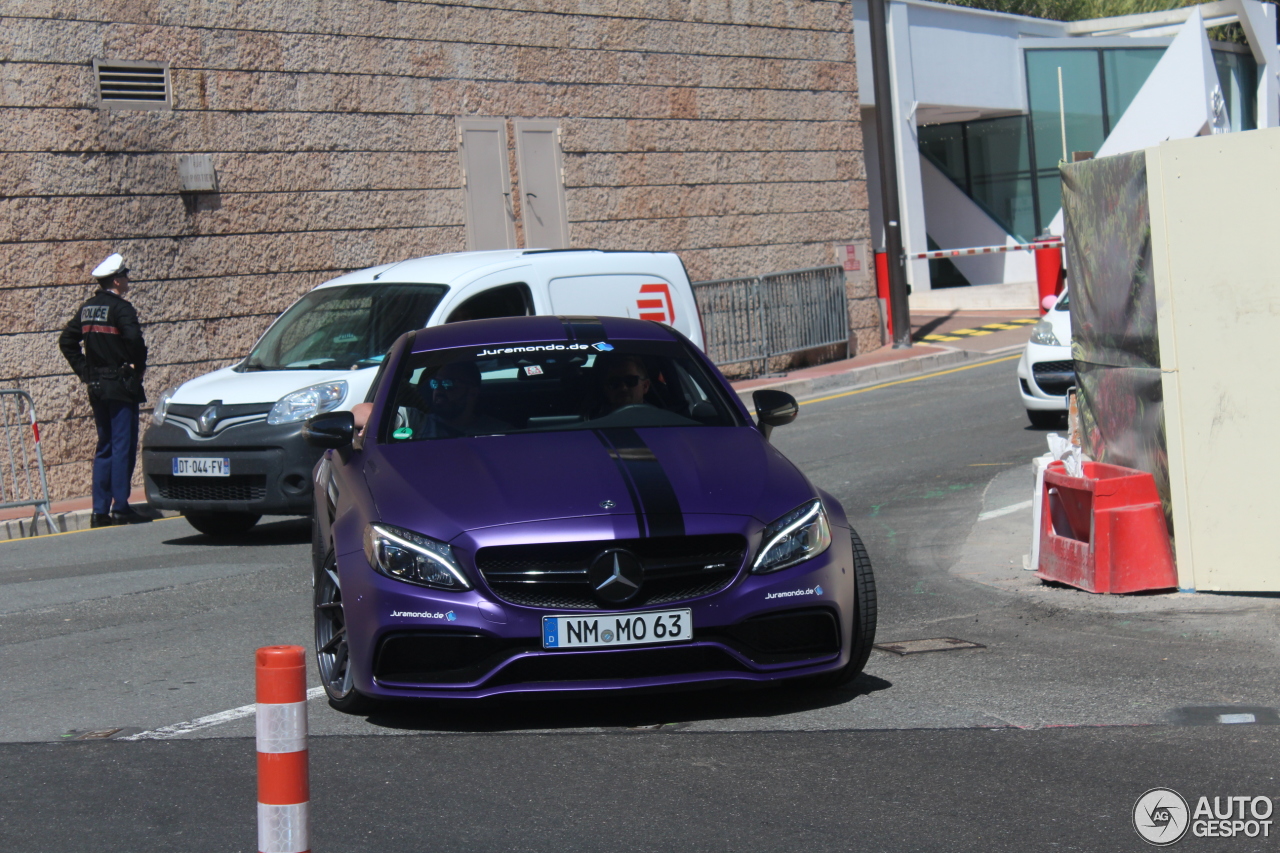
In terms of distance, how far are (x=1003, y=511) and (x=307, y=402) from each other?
4537mm

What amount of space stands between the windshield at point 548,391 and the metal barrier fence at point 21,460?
23.0 ft

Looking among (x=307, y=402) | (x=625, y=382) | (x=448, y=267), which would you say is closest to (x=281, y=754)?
(x=625, y=382)

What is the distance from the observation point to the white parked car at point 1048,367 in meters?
13.0

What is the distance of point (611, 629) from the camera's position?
491 centimetres

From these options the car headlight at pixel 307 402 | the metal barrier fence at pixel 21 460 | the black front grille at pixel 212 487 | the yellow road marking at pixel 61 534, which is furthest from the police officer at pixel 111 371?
the car headlight at pixel 307 402

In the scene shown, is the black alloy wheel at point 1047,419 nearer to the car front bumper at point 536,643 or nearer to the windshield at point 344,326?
the windshield at point 344,326

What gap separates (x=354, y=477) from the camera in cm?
581

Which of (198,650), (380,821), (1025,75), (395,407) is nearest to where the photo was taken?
(380,821)

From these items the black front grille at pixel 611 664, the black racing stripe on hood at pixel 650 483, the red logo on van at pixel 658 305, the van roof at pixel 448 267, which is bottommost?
the black front grille at pixel 611 664

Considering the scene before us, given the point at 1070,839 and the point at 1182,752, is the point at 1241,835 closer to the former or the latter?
the point at 1070,839

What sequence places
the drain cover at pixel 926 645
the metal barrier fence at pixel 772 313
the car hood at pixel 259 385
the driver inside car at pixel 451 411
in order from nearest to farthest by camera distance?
the driver inside car at pixel 451 411
the drain cover at pixel 926 645
the car hood at pixel 259 385
the metal barrier fence at pixel 772 313

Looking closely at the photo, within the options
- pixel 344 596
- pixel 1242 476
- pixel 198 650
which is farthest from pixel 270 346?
pixel 1242 476

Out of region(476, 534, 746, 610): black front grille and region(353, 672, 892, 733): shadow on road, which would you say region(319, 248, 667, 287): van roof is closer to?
region(353, 672, 892, 733): shadow on road

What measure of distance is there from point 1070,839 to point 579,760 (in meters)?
1.55
